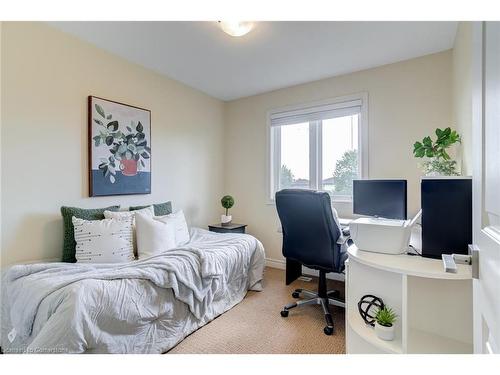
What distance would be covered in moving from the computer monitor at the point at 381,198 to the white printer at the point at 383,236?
0.94ft

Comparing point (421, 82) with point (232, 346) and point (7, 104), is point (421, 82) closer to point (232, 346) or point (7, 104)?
point (232, 346)

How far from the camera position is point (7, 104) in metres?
1.86

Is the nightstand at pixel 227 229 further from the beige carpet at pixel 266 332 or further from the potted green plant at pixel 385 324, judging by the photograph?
the potted green plant at pixel 385 324

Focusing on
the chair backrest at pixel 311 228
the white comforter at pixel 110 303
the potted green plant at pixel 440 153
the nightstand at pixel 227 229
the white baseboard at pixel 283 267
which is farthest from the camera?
the nightstand at pixel 227 229

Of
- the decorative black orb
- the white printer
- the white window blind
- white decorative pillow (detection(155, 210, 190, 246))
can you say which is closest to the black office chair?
the white printer

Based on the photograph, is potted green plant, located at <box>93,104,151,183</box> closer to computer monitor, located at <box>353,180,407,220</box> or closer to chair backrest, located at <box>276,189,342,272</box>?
chair backrest, located at <box>276,189,342,272</box>

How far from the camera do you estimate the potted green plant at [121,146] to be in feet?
8.05

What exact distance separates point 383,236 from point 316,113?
220 cm

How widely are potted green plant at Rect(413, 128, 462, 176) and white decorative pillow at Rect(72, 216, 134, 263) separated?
Result: 2435mm

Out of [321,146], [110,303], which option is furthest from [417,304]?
[321,146]

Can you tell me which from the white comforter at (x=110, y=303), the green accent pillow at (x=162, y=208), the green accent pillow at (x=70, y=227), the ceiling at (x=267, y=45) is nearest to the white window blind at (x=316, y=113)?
the ceiling at (x=267, y=45)

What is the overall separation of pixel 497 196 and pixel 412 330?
111cm

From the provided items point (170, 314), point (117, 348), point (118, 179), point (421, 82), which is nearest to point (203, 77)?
point (118, 179)

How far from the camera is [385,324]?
4.19 feet
